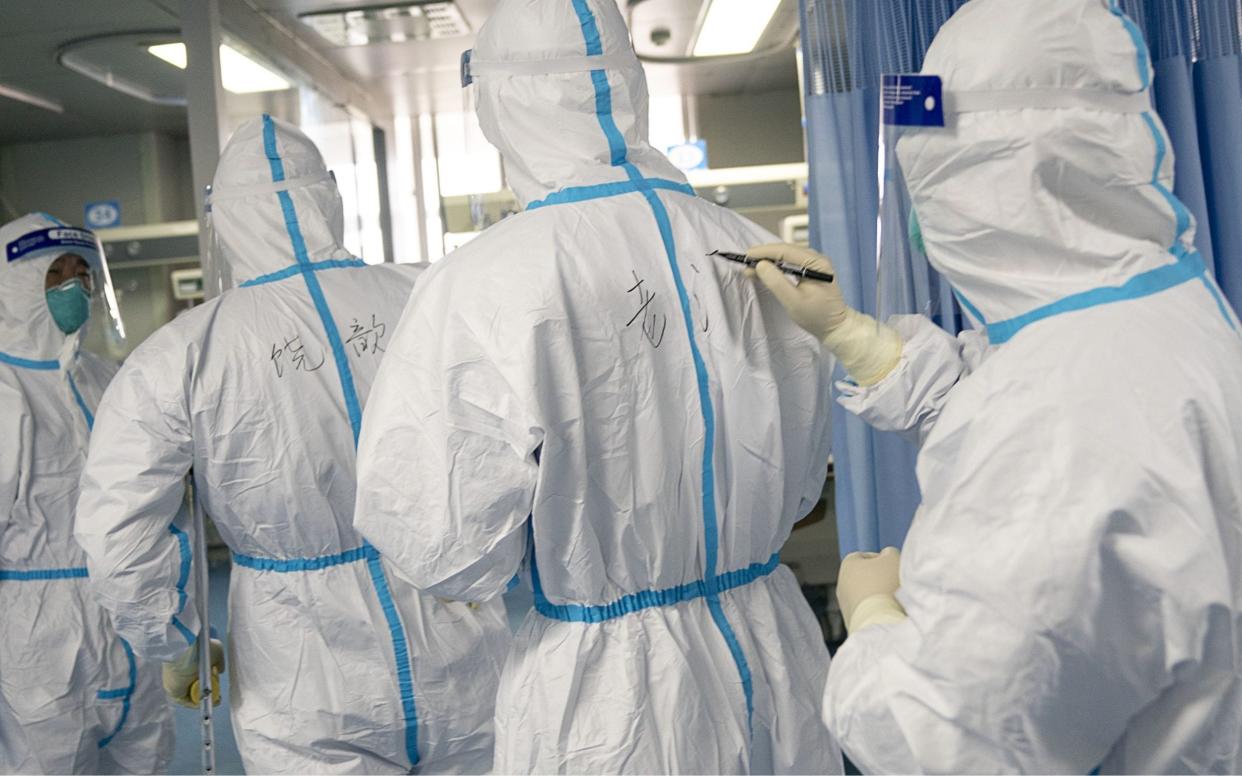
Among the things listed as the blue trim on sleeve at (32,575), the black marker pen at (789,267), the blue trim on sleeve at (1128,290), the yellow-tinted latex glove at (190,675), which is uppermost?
the black marker pen at (789,267)

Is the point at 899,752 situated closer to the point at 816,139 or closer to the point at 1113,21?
the point at 1113,21

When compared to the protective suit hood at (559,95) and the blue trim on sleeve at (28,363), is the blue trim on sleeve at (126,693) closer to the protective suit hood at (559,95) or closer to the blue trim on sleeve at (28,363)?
the blue trim on sleeve at (28,363)

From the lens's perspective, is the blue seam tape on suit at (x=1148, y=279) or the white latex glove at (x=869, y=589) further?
the white latex glove at (x=869, y=589)

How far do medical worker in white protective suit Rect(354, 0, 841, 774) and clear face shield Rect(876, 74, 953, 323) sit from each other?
0.54 feet

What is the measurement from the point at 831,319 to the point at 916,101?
370 mm

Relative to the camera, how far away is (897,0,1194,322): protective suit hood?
100 cm

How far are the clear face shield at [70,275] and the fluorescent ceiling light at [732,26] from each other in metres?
2.38

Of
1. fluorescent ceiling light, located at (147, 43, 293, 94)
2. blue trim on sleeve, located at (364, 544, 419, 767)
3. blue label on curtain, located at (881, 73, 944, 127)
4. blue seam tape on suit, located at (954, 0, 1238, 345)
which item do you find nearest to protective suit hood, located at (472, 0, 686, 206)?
blue label on curtain, located at (881, 73, 944, 127)

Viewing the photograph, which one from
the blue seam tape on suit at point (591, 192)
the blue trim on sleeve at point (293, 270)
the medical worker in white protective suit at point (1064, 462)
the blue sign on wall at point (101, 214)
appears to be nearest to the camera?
the medical worker in white protective suit at point (1064, 462)

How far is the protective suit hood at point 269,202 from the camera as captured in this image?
205 cm

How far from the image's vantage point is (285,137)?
213 centimetres

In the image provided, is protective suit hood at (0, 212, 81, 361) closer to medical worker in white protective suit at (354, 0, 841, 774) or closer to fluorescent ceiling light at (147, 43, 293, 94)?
fluorescent ceiling light at (147, 43, 293, 94)

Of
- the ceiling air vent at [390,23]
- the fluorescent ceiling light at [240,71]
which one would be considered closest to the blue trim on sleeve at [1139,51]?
the fluorescent ceiling light at [240,71]

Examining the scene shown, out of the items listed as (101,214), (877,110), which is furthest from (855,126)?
(101,214)
